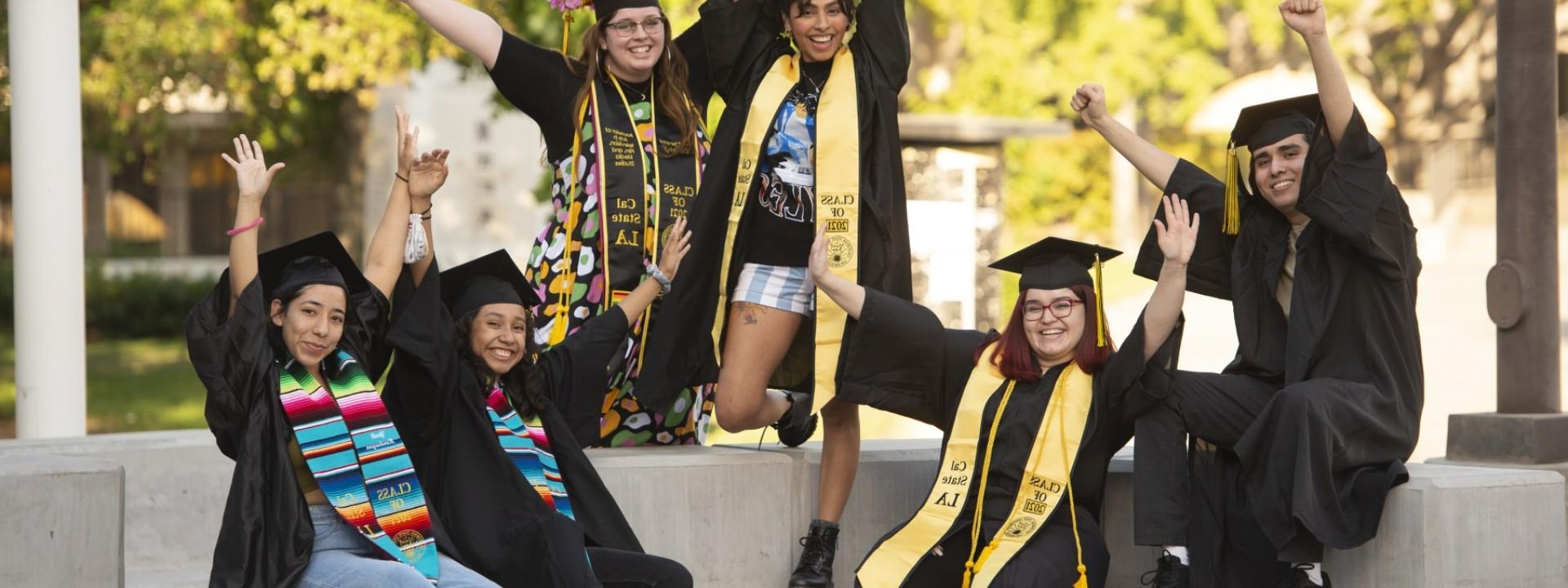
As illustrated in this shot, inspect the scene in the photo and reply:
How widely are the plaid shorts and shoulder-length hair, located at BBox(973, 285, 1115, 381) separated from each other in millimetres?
636

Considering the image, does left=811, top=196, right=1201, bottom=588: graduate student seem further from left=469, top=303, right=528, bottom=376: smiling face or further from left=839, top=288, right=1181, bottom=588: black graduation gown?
left=469, top=303, right=528, bottom=376: smiling face

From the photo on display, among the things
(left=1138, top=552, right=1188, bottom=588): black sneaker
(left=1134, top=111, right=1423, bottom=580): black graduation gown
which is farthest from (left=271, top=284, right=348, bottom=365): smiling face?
(left=1134, top=111, right=1423, bottom=580): black graduation gown

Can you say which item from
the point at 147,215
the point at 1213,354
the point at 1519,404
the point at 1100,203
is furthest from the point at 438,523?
the point at 147,215

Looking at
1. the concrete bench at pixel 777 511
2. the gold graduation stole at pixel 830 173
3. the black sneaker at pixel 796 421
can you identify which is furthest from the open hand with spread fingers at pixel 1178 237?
the black sneaker at pixel 796 421

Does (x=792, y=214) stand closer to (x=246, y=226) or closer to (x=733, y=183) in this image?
(x=733, y=183)

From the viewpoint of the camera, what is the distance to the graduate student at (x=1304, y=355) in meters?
4.91

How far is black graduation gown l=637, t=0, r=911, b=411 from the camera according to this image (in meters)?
5.61

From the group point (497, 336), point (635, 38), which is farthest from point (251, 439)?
point (635, 38)

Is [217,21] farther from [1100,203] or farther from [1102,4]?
[1100,203]

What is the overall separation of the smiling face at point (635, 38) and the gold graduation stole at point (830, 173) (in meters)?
0.47

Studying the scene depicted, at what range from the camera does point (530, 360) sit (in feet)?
17.1

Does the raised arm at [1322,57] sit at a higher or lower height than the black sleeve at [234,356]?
higher

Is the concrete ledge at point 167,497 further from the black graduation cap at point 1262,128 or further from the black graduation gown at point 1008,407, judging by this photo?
the black graduation cap at point 1262,128

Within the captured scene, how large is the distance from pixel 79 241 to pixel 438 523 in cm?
362
